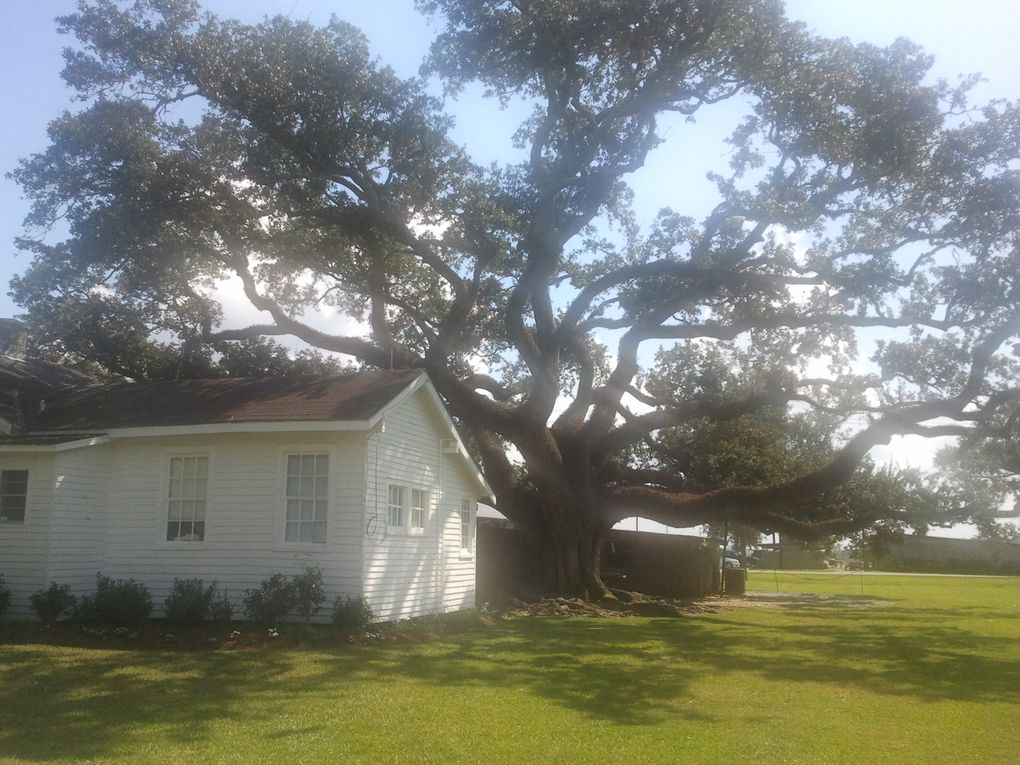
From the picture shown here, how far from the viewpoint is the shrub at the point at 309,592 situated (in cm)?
1564

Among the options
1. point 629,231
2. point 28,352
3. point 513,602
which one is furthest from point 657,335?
point 28,352

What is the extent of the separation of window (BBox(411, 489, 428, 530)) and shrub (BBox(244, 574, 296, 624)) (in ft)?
11.7

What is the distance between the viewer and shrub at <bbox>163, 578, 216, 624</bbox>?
15.7m

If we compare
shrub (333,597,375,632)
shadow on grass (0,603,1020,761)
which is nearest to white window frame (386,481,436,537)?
shrub (333,597,375,632)

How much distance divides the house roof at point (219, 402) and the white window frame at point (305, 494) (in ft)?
2.58

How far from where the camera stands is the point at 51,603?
15469 mm

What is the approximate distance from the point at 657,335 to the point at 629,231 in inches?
146

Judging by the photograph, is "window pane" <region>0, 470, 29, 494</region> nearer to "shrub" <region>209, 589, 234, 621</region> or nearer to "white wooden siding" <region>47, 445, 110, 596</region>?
"white wooden siding" <region>47, 445, 110, 596</region>

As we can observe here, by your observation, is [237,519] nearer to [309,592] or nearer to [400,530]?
[309,592]

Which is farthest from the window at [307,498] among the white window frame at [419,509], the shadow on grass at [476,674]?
the shadow on grass at [476,674]

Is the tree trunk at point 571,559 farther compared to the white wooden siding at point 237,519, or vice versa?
the tree trunk at point 571,559

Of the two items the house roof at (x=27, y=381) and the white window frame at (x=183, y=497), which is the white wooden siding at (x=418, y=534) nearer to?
the white window frame at (x=183, y=497)

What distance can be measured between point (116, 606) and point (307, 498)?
3.61 m

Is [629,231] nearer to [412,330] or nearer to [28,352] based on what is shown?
[412,330]
